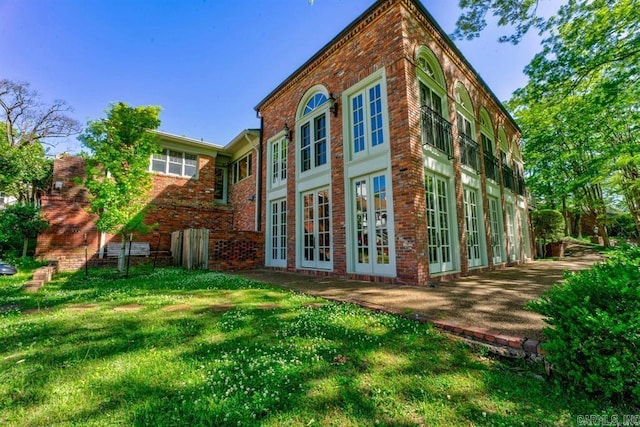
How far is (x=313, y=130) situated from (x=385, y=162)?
3.28m

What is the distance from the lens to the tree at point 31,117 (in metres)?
17.2

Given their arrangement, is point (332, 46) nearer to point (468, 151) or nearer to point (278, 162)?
point (278, 162)

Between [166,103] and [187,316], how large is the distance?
959 cm

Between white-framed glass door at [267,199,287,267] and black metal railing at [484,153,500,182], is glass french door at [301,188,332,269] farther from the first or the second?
black metal railing at [484,153,500,182]

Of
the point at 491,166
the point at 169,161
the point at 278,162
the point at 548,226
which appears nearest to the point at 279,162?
the point at 278,162

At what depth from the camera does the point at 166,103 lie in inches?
394

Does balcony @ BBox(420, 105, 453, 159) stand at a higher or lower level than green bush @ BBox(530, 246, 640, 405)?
higher

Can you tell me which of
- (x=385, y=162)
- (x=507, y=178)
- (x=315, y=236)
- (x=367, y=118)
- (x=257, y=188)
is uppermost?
(x=367, y=118)

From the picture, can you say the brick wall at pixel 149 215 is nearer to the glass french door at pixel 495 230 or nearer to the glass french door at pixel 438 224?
the glass french door at pixel 438 224

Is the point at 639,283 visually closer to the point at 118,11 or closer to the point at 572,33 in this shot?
the point at 572,33

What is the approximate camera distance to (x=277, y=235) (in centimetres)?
977

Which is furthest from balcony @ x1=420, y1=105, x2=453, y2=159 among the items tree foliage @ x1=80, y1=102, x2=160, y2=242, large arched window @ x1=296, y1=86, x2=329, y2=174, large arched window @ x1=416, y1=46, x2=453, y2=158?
tree foliage @ x1=80, y1=102, x2=160, y2=242

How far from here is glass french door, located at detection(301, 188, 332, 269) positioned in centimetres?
765

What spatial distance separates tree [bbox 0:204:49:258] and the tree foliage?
284cm
